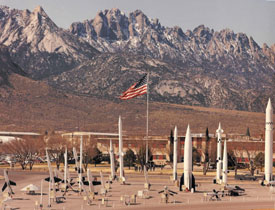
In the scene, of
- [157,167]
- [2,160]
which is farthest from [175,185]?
[2,160]

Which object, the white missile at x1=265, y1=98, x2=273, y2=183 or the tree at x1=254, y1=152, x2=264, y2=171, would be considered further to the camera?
the tree at x1=254, y1=152, x2=264, y2=171

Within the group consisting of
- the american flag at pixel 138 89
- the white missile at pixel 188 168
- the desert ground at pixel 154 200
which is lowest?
the desert ground at pixel 154 200

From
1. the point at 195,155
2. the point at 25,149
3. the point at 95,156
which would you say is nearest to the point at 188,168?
the point at 95,156

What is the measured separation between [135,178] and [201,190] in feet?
75.2

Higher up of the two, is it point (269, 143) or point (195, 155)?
point (269, 143)

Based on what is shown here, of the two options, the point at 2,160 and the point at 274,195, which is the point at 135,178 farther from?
the point at 2,160

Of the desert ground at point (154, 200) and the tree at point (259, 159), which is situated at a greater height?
the tree at point (259, 159)

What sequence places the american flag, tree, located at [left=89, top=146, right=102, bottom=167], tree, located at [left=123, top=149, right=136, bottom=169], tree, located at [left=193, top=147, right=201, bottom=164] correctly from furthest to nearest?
tree, located at [left=193, top=147, right=201, bottom=164], tree, located at [left=123, top=149, right=136, bottom=169], tree, located at [left=89, top=146, right=102, bottom=167], the american flag

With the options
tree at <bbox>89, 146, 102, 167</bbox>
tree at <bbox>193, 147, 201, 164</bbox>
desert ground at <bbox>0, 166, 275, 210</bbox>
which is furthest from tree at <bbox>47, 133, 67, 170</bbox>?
desert ground at <bbox>0, 166, 275, 210</bbox>

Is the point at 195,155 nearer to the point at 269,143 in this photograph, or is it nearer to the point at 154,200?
the point at 269,143

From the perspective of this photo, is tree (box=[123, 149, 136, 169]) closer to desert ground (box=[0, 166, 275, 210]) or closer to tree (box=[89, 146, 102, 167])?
tree (box=[89, 146, 102, 167])

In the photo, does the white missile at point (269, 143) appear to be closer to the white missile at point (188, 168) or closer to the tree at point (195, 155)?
the white missile at point (188, 168)

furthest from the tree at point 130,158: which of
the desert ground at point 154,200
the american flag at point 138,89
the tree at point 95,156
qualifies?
the desert ground at point 154,200

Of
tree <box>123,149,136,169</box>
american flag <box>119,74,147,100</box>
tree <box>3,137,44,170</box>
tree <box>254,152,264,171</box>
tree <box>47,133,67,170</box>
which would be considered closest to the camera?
american flag <box>119,74,147,100</box>
